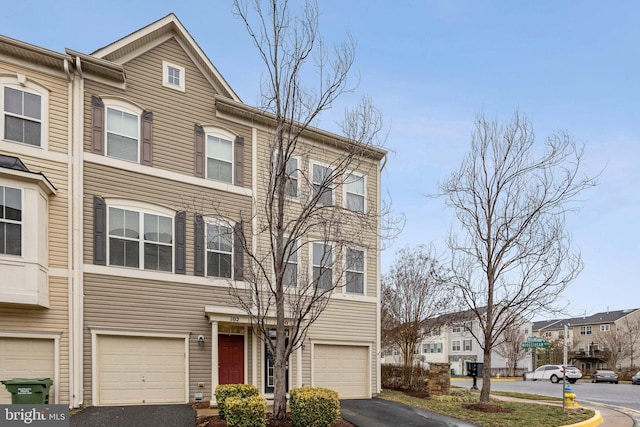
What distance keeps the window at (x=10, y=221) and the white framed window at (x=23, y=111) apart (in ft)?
4.92

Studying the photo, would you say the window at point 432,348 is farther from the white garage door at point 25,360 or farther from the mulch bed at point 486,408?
the white garage door at point 25,360

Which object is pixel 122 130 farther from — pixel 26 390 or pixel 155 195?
pixel 26 390

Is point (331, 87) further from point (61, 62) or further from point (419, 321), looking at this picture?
point (419, 321)

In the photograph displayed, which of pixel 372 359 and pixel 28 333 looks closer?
pixel 28 333

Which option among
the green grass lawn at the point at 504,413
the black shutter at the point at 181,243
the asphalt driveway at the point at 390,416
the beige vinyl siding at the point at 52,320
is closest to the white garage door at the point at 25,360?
the beige vinyl siding at the point at 52,320

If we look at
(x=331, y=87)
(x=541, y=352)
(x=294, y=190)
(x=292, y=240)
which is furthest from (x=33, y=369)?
(x=541, y=352)

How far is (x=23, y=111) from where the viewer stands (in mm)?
11969

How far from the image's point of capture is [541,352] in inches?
2307

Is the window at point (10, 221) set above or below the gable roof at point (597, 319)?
above

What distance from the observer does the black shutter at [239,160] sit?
15283 mm

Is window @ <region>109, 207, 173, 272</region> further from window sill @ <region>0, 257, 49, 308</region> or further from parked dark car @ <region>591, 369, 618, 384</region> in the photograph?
parked dark car @ <region>591, 369, 618, 384</region>

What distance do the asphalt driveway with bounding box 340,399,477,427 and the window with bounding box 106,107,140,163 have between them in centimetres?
890

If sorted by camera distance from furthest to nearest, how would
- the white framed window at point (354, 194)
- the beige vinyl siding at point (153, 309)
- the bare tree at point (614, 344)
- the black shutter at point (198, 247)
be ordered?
the bare tree at point (614, 344), the white framed window at point (354, 194), the black shutter at point (198, 247), the beige vinyl siding at point (153, 309)

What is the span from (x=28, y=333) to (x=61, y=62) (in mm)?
6576
